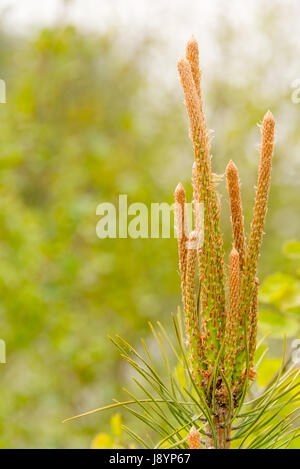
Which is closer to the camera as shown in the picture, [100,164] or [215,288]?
[215,288]

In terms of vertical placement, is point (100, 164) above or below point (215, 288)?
above

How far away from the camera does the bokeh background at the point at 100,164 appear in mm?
1600

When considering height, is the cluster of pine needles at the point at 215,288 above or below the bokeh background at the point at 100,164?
below

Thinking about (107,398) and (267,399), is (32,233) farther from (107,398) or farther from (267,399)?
(267,399)

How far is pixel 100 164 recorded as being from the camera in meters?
1.98

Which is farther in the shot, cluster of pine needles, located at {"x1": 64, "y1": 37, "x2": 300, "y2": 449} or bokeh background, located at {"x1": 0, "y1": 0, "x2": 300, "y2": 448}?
bokeh background, located at {"x1": 0, "y1": 0, "x2": 300, "y2": 448}

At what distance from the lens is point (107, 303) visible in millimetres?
2049

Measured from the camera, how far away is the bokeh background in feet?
5.25

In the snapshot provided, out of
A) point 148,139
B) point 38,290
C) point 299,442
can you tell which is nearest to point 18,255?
point 38,290

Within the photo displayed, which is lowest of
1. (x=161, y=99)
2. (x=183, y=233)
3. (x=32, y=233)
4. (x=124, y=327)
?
(x=183, y=233)

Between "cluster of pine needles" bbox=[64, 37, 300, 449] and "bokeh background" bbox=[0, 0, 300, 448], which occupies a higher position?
"bokeh background" bbox=[0, 0, 300, 448]

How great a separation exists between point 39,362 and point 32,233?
52cm

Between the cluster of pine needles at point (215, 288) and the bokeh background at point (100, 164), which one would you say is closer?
the cluster of pine needles at point (215, 288)
